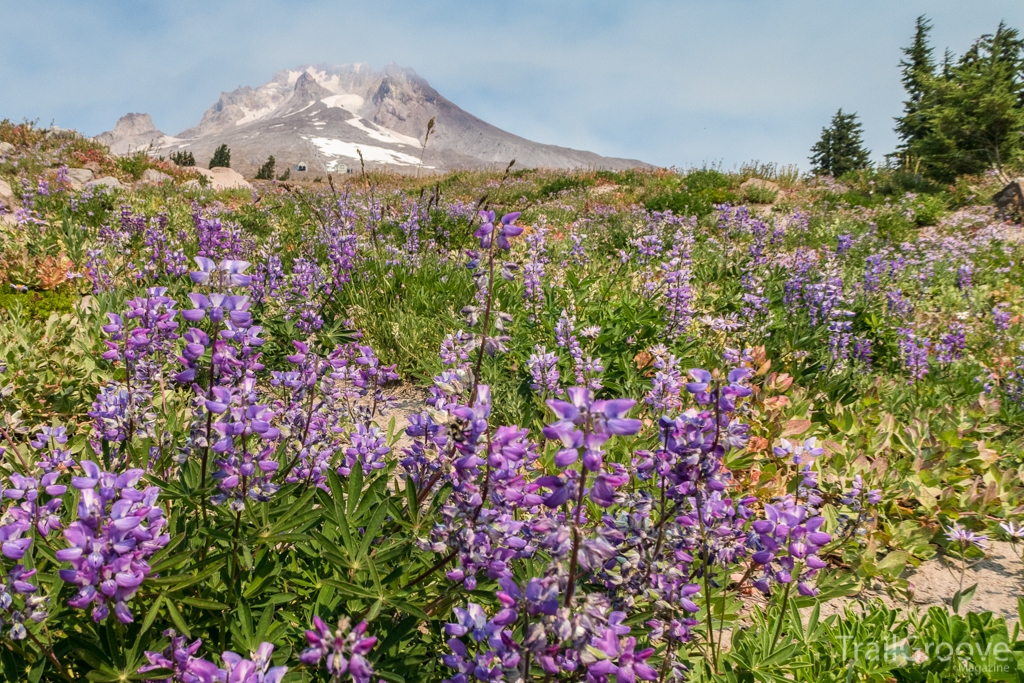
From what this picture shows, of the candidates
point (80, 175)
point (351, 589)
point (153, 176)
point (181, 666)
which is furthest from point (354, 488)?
point (153, 176)

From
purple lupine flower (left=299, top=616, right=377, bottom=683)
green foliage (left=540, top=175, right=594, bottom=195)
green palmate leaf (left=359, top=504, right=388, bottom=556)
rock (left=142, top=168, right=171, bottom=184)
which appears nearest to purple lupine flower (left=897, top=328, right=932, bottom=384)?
green palmate leaf (left=359, top=504, right=388, bottom=556)

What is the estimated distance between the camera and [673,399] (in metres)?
3.12

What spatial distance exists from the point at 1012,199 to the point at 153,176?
26.2 meters

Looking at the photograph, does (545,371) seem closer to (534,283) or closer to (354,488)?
(534,283)

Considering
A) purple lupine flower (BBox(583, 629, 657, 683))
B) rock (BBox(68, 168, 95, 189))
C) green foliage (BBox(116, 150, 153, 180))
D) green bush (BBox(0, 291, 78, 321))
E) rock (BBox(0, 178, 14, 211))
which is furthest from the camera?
green foliage (BBox(116, 150, 153, 180))

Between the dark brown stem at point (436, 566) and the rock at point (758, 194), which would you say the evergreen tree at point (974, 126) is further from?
the dark brown stem at point (436, 566)

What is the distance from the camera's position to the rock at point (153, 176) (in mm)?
18797

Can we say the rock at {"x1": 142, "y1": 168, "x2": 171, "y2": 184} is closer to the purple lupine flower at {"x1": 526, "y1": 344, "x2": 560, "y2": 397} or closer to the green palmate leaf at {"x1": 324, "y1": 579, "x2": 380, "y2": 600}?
the purple lupine flower at {"x1": 526, "y1": 344, "x2": 560, "y2": 397}

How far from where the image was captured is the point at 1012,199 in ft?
47.8

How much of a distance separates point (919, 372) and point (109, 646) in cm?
563

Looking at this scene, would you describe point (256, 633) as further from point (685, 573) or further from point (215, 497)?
point (685, 573)

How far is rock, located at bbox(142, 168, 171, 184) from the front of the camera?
18.8 m

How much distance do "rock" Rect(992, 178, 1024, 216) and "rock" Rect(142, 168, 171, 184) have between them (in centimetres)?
2512

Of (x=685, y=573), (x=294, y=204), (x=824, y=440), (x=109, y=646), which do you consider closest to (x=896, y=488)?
(x=824, y=440)
